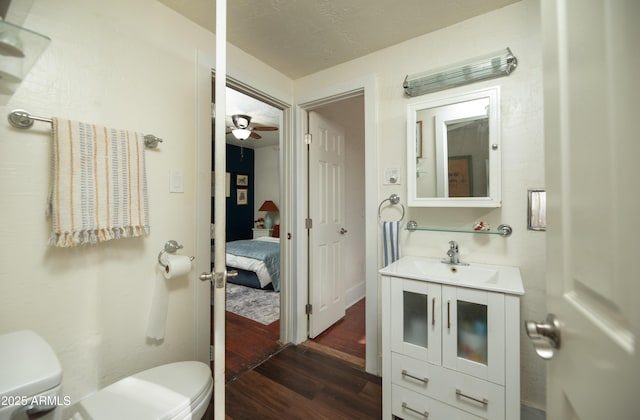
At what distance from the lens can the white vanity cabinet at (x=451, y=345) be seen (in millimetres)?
1076

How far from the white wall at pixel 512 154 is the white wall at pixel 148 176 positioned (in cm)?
143

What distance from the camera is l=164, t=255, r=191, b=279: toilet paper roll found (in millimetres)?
1289

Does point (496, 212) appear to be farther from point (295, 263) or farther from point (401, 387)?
point (295, 263)

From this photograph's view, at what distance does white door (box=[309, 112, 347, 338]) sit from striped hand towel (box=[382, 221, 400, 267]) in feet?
2.45

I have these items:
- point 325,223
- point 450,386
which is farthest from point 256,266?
point 450,386

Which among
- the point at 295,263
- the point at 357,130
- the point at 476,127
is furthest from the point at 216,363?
the point at 357,130

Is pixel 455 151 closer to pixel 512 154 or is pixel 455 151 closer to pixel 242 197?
pixel 512 154

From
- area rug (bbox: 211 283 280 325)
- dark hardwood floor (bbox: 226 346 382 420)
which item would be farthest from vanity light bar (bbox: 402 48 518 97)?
area rug (bbox: 211 283 280 325)

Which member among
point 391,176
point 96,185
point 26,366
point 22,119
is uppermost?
point 22,119

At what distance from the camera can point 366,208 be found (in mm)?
1894

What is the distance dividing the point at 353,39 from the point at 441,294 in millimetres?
1687

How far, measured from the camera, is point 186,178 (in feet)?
4.91

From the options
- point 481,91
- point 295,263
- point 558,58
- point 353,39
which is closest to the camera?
point 558,58

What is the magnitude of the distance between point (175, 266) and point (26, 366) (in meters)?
0.58
